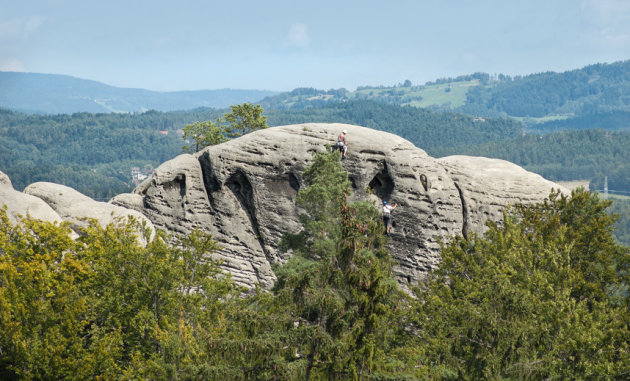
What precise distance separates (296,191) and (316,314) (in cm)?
2560

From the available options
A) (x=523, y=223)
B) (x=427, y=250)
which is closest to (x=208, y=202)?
(x=427, y=250)

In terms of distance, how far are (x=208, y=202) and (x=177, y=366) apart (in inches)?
970

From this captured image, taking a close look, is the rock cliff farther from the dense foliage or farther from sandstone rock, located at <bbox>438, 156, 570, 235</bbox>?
the dense foliage

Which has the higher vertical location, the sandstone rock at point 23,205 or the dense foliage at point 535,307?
the sandstone rock at point 23,205

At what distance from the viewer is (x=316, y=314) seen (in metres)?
24.2

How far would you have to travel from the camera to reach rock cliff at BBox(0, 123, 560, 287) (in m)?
47.7

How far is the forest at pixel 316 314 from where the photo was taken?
917 inches

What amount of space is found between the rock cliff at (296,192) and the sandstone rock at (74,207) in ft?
1.02

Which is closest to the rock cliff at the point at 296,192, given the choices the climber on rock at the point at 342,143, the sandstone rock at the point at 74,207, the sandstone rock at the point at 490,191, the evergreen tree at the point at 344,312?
the sandstone rock at the point at 490,191

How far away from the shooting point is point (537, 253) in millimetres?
35188

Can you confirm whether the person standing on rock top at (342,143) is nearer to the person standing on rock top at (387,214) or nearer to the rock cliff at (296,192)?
the rock cliff at (296,192)

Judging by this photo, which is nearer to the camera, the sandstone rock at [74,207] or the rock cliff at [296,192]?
the sandstone rock at [74,207]

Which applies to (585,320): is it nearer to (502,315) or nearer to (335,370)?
(502,315)

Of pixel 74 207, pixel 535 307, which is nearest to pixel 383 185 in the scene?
pixel 535 307
